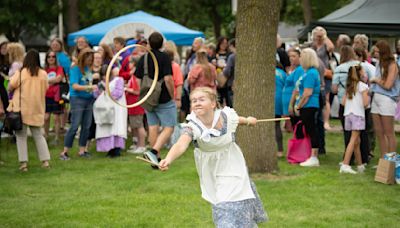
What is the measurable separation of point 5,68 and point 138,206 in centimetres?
606

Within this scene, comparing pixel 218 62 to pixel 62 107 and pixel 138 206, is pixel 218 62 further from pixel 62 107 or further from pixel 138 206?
pixel 138 206

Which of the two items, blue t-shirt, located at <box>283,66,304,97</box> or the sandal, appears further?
blue t-shirt, located at <box>283,66,304,97</box>

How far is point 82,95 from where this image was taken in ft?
38.9

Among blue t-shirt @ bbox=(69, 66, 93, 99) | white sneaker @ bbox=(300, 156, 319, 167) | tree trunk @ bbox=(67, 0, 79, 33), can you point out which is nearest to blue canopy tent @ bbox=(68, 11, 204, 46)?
blue t-shirt @ bbox=(69, 66, 93, 99)

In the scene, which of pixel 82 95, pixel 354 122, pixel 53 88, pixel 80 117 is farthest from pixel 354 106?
pixel 53 88

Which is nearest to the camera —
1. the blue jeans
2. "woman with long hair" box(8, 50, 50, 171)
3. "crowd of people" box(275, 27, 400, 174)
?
"crowd of people" box(275, 27, 400, 174)

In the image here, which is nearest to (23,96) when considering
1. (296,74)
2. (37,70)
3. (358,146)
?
(37,70)

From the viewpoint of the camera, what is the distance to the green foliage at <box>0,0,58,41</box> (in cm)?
3262

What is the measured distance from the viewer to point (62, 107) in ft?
45.9

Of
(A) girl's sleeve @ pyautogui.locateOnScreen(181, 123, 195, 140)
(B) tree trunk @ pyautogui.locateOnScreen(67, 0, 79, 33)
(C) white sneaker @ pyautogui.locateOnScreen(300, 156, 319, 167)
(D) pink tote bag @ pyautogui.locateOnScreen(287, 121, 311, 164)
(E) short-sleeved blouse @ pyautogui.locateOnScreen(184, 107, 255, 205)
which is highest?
(B) tree trunk @ pyautogui.locateOnScreen(67, 0, 79, 33)

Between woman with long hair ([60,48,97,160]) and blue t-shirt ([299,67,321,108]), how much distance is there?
131 inches

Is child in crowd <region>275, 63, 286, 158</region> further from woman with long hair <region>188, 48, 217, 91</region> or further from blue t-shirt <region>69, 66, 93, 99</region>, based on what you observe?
blue t-shirt <region>69, 66, 93, 99</region>

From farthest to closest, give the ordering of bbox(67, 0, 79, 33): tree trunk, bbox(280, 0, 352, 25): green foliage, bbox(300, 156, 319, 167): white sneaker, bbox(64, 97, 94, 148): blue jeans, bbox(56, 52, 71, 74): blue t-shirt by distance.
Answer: bbox(280, 0, 352, 25): green foliage, bbox(67, 0, 79, 33): tree trunk, bbox(56, 52, 71, 74): blue t-shirt, bbox(64, 97, 94, 148): blue jeans, bbox(300, 156, 319, 167): white sneaker

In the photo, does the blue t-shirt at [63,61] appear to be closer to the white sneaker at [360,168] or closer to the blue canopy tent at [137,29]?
the blue canopy tent at [137,29]
